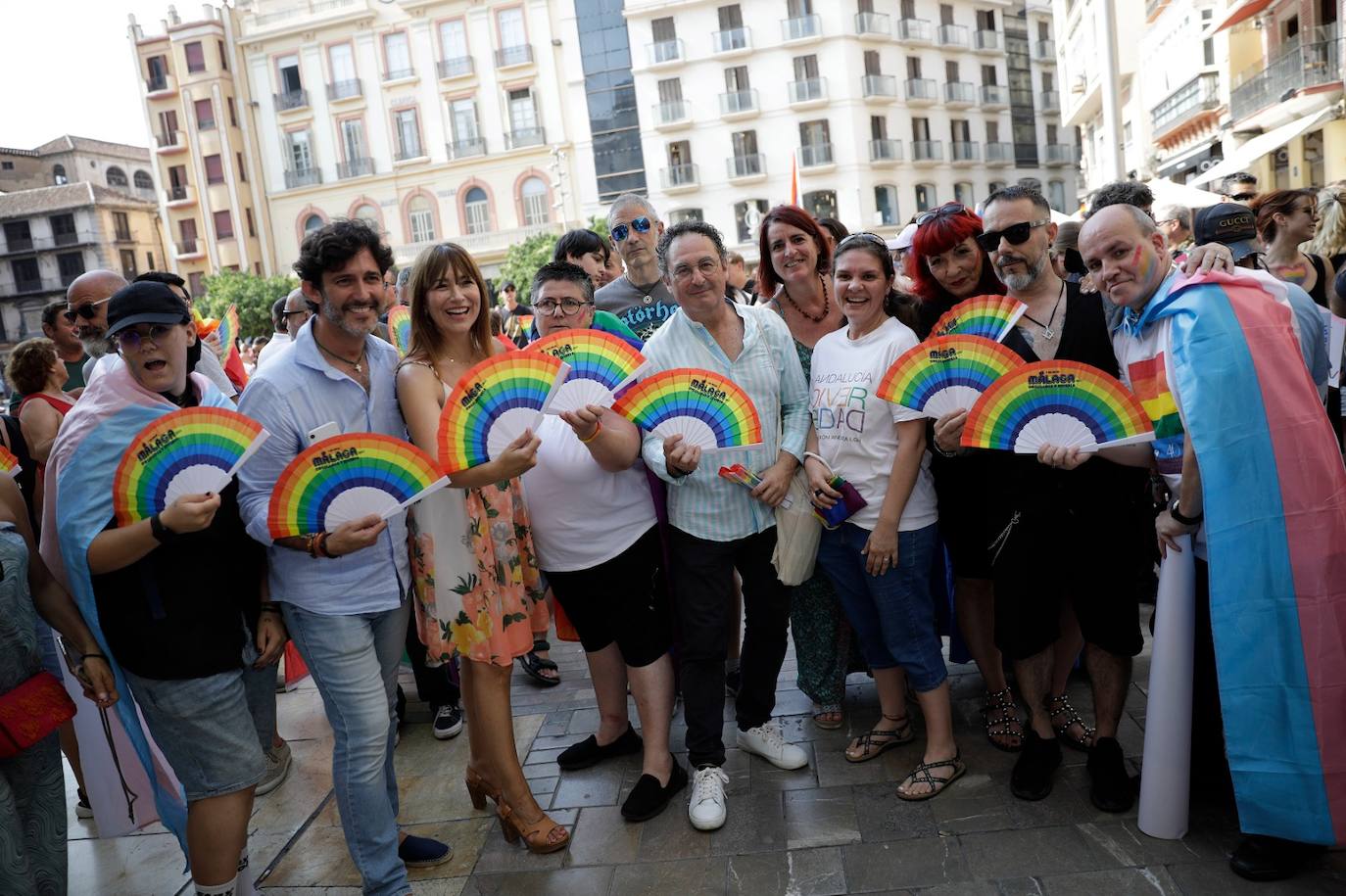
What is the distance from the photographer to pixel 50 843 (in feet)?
8.01

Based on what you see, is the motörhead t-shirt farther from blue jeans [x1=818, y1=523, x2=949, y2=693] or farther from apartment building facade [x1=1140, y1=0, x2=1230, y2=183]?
apartment building facade [x1=1140, y1=0, x2=1230, y2=183]

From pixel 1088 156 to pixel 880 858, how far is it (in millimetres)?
35741

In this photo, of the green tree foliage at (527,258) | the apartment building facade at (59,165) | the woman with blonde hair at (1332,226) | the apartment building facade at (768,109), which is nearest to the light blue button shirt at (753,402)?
the woman with blonde hair at (1332,226)

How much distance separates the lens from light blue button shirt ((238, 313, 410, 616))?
249cm

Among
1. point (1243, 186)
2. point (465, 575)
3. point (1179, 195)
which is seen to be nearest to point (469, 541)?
point (465, 575)

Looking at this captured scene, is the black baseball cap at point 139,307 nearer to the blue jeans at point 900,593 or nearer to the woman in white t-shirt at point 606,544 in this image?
the woman in white t-shirt at point 606,544

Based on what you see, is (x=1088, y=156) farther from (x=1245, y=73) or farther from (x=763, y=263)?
(x=763, y=263)

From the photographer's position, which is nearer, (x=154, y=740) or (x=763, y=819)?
(x=154, y=740)

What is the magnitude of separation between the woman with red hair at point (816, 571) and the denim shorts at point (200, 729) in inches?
81.2

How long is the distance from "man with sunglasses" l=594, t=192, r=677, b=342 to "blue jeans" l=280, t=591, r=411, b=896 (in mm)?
2117

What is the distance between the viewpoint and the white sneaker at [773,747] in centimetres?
328

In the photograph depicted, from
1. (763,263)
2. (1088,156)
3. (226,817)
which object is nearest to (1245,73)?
(1088,156)

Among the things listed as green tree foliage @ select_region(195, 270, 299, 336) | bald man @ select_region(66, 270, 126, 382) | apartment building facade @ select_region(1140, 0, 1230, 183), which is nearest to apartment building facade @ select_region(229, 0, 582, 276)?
green tree foliage @ select_region(195, 270, 299, 336)

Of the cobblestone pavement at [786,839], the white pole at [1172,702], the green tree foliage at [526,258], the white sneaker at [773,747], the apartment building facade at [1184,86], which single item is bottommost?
the cobblestone pavement at [786,839]
